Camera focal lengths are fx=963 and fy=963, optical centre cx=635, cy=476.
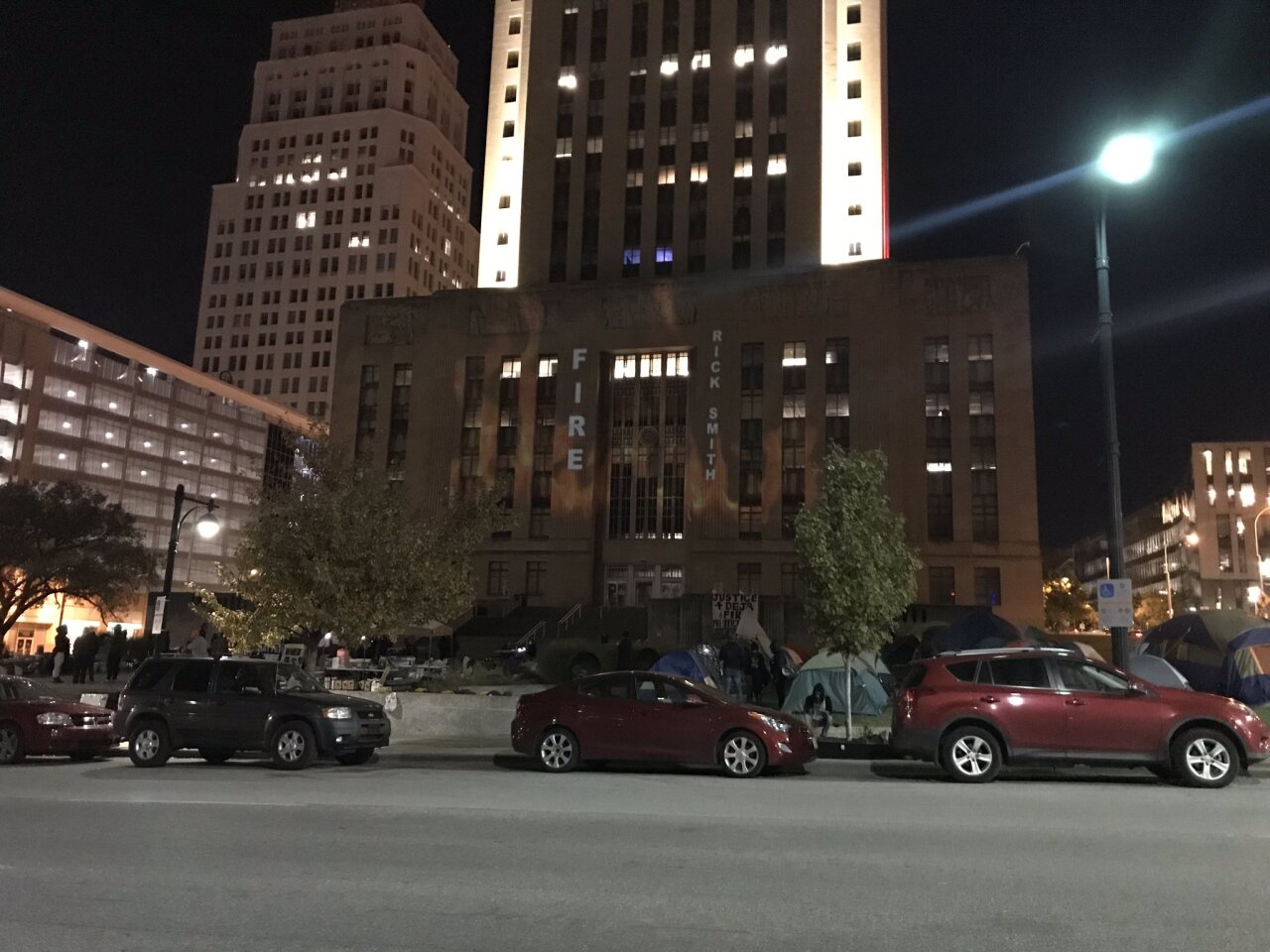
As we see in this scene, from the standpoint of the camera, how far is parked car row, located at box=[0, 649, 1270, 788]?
39.3ft

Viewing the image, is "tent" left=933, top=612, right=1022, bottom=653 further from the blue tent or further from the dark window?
the dark window

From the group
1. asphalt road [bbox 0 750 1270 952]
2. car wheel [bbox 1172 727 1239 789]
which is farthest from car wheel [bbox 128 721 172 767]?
car wheel [bbox 1172 727 1239 789]

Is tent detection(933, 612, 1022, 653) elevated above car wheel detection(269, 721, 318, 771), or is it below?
above

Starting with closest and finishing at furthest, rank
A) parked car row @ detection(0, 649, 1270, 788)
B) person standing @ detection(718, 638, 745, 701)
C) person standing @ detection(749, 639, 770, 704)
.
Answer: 1. parked car row @ detection(0, 649, 1270, 788)
2. person standing @ detection(718, 638, 745, 701)
3. person standing @ detection(749, 639, 770, 704)

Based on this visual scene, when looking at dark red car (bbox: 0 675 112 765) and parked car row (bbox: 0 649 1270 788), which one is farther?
dark red car (bbox: 0 675 112 765)


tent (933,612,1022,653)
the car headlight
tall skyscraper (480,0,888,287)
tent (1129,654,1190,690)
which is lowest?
the car headlight

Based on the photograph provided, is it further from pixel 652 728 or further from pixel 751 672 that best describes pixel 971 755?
pixel 751 672

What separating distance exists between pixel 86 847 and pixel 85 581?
46.4 meters

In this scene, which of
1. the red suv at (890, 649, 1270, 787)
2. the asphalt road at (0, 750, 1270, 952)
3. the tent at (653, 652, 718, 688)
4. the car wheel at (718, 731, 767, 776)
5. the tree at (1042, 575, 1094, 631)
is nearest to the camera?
the asphalt road at (0, 750, 1270, 952)

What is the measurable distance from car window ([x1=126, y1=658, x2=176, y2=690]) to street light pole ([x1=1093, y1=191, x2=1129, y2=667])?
15.0 metres

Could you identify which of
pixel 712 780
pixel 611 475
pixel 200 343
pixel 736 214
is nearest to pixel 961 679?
pixel 712 780

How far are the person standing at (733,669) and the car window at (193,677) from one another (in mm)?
11453

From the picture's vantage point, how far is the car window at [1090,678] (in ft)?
40.2

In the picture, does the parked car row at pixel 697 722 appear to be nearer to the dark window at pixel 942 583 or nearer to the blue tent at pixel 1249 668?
the blue tent at pixel 1249 668
